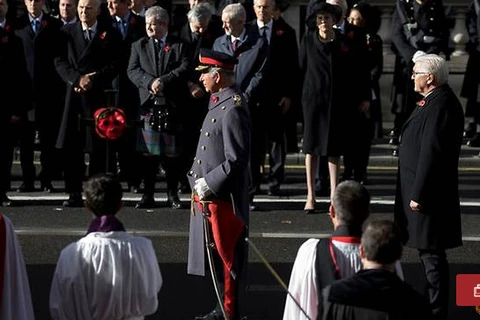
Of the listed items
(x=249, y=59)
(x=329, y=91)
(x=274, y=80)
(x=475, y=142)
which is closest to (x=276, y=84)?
(x=274, y=80)

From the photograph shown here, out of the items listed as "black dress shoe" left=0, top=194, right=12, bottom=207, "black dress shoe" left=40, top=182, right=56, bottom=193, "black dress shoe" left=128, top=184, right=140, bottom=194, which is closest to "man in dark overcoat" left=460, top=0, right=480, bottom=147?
"black dress shoe" left=128, top=184, right=140, bottom=194

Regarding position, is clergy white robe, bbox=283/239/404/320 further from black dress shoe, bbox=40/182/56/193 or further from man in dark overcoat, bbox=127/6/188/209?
black dress shoe, bbox=40/182/56/193

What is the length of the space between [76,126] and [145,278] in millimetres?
7261

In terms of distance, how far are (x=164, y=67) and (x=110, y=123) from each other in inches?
28.7

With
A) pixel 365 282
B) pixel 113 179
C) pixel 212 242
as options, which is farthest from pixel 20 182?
pixel 365 282

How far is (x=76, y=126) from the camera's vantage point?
14.4 m

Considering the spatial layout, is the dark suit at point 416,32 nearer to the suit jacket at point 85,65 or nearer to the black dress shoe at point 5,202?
the suit jacket at point 85,65

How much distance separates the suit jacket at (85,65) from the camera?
1413 cm

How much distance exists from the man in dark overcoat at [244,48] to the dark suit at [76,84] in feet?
3.46

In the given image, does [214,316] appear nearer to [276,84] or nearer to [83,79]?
[83,79]

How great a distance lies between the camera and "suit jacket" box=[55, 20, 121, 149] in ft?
46.4

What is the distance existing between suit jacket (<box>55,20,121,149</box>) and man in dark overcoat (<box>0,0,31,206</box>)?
38 cm

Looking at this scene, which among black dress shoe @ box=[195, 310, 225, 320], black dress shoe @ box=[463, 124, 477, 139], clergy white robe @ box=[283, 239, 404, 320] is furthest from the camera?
black dress shoe @ box=[463, 124, 477, 139]

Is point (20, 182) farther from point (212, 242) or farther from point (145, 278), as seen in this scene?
point (145, 278)
